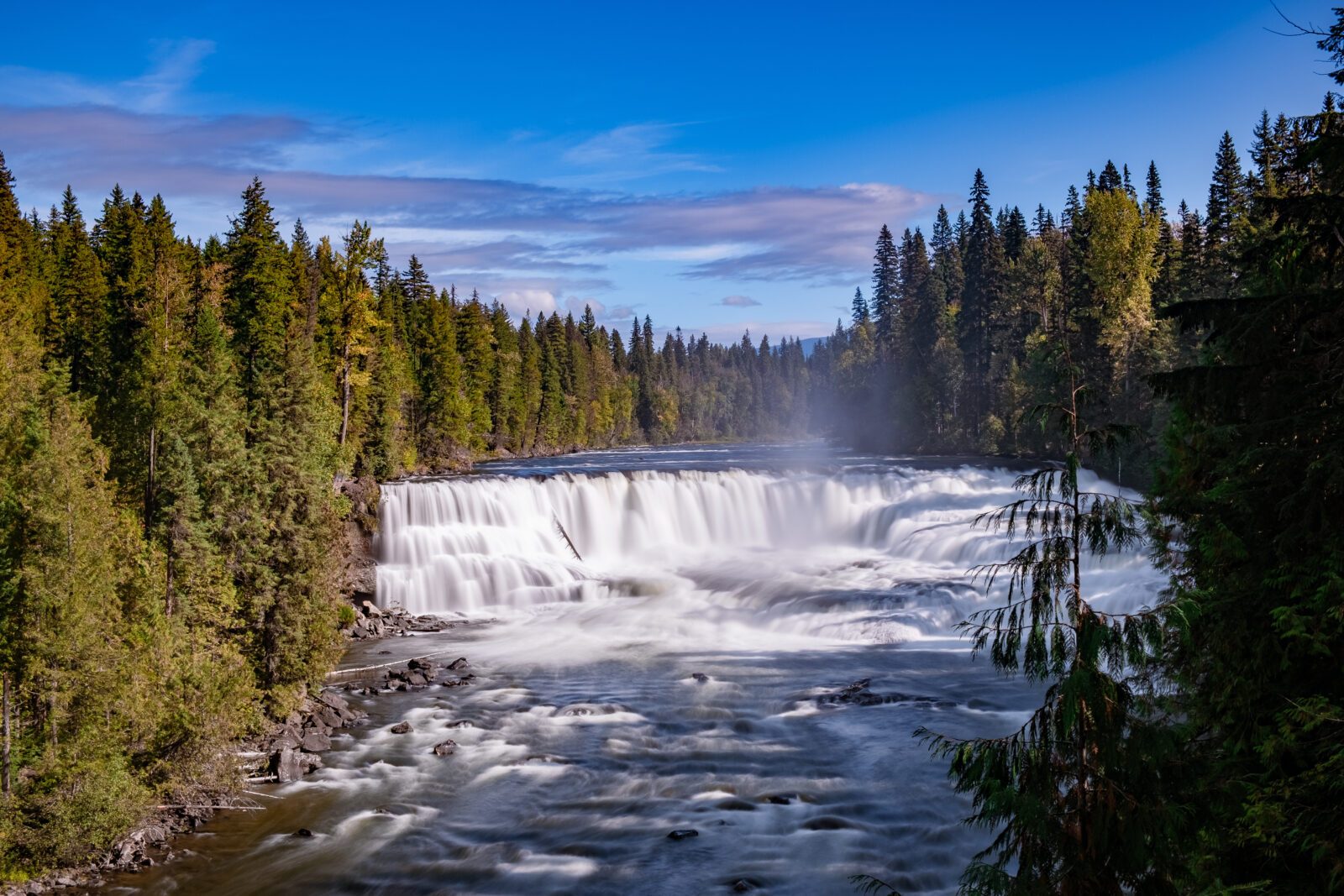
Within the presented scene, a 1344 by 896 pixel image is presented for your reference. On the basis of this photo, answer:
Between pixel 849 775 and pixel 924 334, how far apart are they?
73713 mm

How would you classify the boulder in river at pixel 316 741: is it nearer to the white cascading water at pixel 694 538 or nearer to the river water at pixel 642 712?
the river water at pixel 642 712

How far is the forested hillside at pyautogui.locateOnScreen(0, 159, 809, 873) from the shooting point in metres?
16.9

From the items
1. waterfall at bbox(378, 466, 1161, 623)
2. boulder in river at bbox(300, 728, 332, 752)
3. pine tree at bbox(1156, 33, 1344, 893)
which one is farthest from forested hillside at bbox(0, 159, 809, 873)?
pine tree at bbox(1156, 33, 1344, 893)

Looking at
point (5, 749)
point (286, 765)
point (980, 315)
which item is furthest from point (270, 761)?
point (980, 315)

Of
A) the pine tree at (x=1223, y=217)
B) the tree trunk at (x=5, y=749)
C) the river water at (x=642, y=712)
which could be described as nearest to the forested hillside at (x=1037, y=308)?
the pine tree at (x=1223, y=217)

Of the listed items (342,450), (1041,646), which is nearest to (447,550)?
(342,450)

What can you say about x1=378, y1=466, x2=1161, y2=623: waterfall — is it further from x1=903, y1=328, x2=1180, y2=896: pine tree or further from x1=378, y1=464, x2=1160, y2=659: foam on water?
x1=903, y1=328, x2=1180, y2=896: pine tree

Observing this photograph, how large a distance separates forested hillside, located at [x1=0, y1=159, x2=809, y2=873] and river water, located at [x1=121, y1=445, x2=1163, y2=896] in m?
2.29

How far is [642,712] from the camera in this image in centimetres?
2430

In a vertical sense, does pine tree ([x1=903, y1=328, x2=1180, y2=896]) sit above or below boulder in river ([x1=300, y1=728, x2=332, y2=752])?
above

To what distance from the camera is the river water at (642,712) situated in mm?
16422

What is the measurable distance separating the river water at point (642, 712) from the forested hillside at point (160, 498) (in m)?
2.29

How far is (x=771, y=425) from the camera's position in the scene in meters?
A: 179

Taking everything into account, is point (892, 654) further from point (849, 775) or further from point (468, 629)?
point (468, 629)
